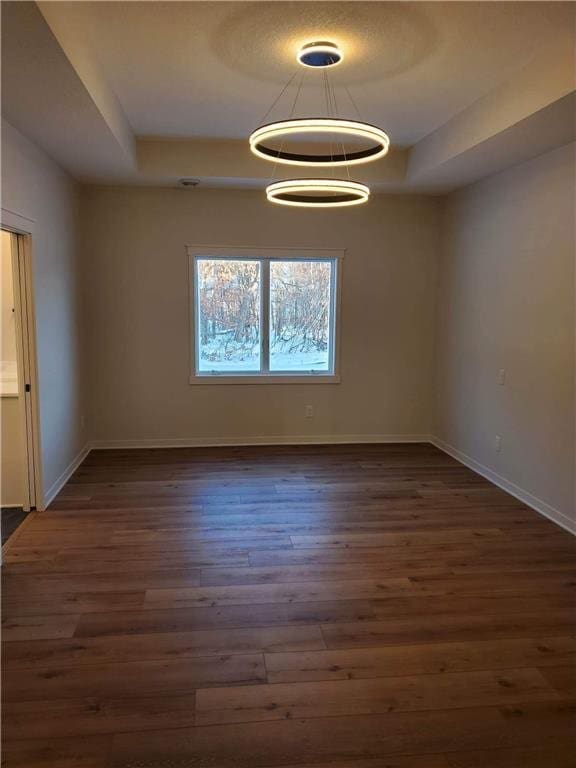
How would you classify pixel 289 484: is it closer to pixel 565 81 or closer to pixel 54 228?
pixel 54 228

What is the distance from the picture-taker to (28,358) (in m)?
3.86

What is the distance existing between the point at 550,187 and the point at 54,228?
12.8 ft

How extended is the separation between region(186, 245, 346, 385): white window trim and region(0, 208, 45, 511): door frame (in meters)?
2.00

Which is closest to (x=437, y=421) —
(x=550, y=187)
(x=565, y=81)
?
(x=550, y=187)

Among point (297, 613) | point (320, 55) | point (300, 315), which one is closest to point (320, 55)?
point (320, 55)

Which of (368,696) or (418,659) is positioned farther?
(418,659)

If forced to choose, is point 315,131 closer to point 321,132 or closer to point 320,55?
point 320,55

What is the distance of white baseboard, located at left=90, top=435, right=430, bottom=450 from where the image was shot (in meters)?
5.73

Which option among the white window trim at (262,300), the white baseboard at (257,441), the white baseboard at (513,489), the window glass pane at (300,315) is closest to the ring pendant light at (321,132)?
the white window trim at (262,300)

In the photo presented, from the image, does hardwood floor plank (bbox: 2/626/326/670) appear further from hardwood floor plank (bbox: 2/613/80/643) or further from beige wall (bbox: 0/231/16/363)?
beige wall (bbox: 0/231/16/363)

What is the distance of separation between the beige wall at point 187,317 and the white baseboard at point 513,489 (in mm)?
678

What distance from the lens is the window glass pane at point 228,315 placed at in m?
5.71

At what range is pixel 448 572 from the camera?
3127 millimetres

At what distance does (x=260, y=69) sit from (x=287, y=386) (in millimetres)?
3314
